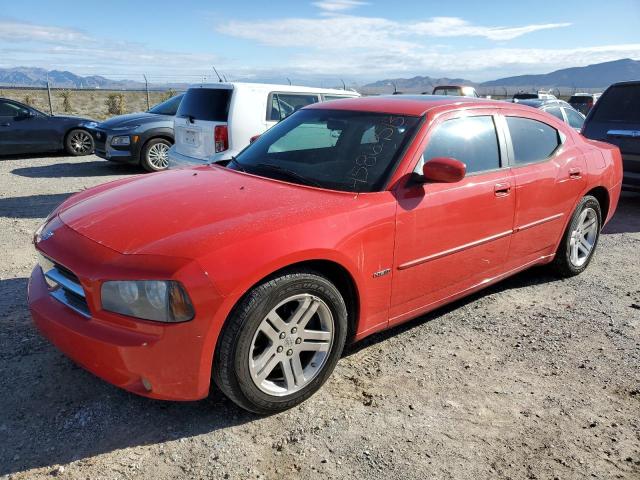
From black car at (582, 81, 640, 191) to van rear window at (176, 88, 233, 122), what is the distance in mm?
5418

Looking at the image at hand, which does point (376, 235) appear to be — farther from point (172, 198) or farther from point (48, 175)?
point (48, 175)

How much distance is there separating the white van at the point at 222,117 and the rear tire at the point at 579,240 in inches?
146

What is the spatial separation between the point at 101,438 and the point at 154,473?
0.40 meters

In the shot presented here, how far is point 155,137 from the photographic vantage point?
9.90m

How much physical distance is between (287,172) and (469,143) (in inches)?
51.5

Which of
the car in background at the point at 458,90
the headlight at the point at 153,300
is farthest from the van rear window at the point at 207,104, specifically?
the car in background at the point at 458,90

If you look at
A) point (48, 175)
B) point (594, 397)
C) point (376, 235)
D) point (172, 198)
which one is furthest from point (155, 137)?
point (594, 397)

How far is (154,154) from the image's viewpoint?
997 centimetres

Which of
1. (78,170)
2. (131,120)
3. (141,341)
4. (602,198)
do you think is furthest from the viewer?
(78,170)

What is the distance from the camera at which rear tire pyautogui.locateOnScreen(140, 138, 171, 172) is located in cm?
982

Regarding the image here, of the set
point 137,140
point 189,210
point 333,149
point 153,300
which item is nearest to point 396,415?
point 153,300

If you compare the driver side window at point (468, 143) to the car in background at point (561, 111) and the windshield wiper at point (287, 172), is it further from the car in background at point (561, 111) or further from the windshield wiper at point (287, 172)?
the car in background at point (561, 111)

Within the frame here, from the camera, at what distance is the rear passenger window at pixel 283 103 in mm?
7566

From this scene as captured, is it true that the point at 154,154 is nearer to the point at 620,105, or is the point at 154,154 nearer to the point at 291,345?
the point at 620,105
